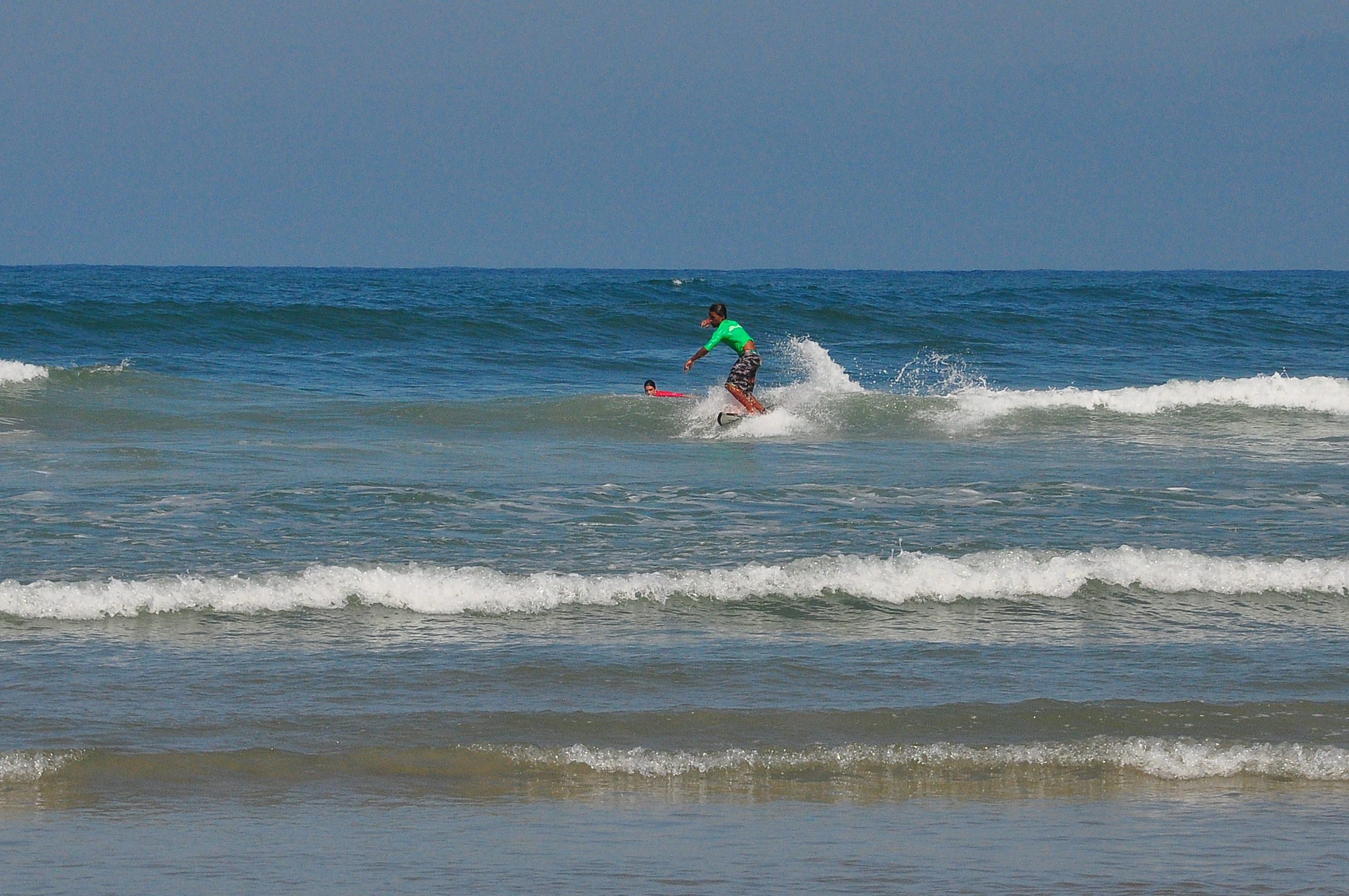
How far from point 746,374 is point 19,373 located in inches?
405

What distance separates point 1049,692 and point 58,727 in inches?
178

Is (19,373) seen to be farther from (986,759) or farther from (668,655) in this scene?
(986,759)

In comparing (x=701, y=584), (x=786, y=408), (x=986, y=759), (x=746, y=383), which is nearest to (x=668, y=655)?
(x=701, y=584)

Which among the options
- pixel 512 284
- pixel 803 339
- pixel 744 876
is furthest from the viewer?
pixel 512 284

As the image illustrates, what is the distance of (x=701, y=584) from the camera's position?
8.57 meters

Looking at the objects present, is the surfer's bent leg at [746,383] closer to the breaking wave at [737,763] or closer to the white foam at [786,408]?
the white foam at [786,408]

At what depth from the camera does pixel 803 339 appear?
3244cm

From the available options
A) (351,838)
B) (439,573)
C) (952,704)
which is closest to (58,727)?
(351,838)

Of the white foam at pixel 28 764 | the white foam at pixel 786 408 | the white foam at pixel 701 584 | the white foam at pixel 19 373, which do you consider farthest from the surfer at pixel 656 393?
the white foam at pixel 28 764

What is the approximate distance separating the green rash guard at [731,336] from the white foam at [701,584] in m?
7.76

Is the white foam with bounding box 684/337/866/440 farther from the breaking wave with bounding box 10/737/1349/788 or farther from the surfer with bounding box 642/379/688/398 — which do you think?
the breaking wave with bounding box 10/737/1349/788

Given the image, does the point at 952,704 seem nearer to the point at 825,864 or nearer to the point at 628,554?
the point at 825,864

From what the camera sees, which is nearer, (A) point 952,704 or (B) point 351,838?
(B) point 351,838

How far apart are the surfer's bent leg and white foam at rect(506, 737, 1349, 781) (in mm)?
11310
